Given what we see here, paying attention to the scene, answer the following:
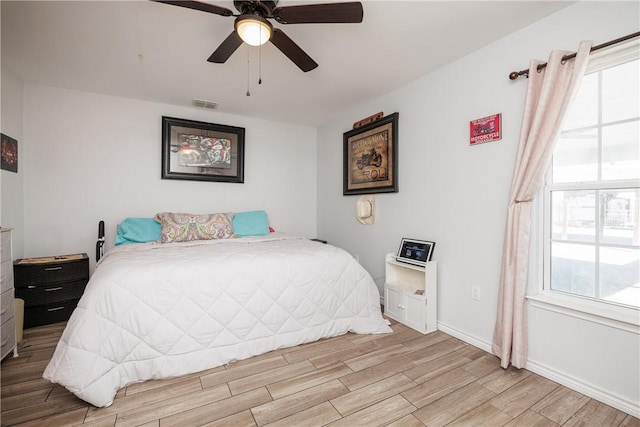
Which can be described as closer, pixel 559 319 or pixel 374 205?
pixel 559 319

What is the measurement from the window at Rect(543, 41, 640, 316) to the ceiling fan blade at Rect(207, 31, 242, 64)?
6.91ft

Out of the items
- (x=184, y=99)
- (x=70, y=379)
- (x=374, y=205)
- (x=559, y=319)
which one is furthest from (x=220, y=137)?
(x=559, y=319)

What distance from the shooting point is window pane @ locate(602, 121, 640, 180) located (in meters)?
1.65

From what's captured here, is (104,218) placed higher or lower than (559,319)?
higher

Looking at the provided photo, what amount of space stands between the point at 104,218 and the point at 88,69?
1.56 meters

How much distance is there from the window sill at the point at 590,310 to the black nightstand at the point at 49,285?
389 cm

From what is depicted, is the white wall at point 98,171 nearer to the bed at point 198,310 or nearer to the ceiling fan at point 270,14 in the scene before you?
the bed at point 198,310

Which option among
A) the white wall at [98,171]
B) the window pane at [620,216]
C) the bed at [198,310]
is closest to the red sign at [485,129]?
the window pane at [620,216]

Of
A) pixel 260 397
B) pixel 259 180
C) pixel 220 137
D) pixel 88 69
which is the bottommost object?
pixel 260 397

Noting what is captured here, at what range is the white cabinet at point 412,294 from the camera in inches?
101

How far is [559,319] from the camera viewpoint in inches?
73.8

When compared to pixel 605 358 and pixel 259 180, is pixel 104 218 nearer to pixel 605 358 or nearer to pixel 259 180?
pixel 259 180

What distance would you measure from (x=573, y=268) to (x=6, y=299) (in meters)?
3.82

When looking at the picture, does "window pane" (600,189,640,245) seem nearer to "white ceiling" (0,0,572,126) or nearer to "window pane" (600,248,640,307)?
"window pane" (600,248,640,307)
